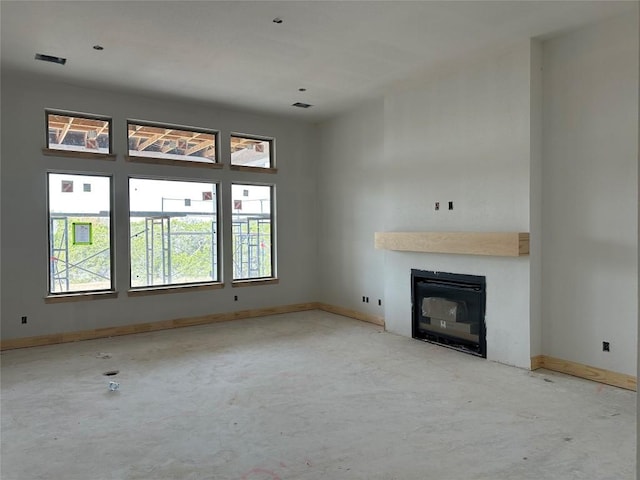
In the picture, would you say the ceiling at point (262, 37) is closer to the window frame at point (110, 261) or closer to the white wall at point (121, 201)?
the white wall at point (121, 201)

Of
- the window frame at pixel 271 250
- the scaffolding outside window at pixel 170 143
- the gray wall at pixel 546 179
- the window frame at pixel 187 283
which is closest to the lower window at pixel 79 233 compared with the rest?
the window frame at pixel 187 283

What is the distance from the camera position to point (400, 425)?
10.2 ft

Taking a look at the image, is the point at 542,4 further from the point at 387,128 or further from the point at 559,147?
the point at 387,128

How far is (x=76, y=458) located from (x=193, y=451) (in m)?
0.69

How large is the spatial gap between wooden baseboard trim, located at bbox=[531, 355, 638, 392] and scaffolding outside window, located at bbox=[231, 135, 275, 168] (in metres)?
4.82

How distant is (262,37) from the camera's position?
4.18 meters

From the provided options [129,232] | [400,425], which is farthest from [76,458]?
[129,232]

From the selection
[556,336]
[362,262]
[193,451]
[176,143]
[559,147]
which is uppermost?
[176,143]

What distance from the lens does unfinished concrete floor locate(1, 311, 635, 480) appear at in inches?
102

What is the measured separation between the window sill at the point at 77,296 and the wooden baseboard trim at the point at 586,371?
5.09m

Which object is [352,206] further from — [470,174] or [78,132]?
[78,132]

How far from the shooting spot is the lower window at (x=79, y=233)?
5590 millimetres

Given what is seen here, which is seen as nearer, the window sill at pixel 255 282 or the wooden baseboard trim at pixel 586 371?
the wooden baseboard trim at pixel 586 371

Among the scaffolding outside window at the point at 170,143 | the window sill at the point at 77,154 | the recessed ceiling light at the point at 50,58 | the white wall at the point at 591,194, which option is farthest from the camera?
the scaffolding outside window at the point at 170,143
